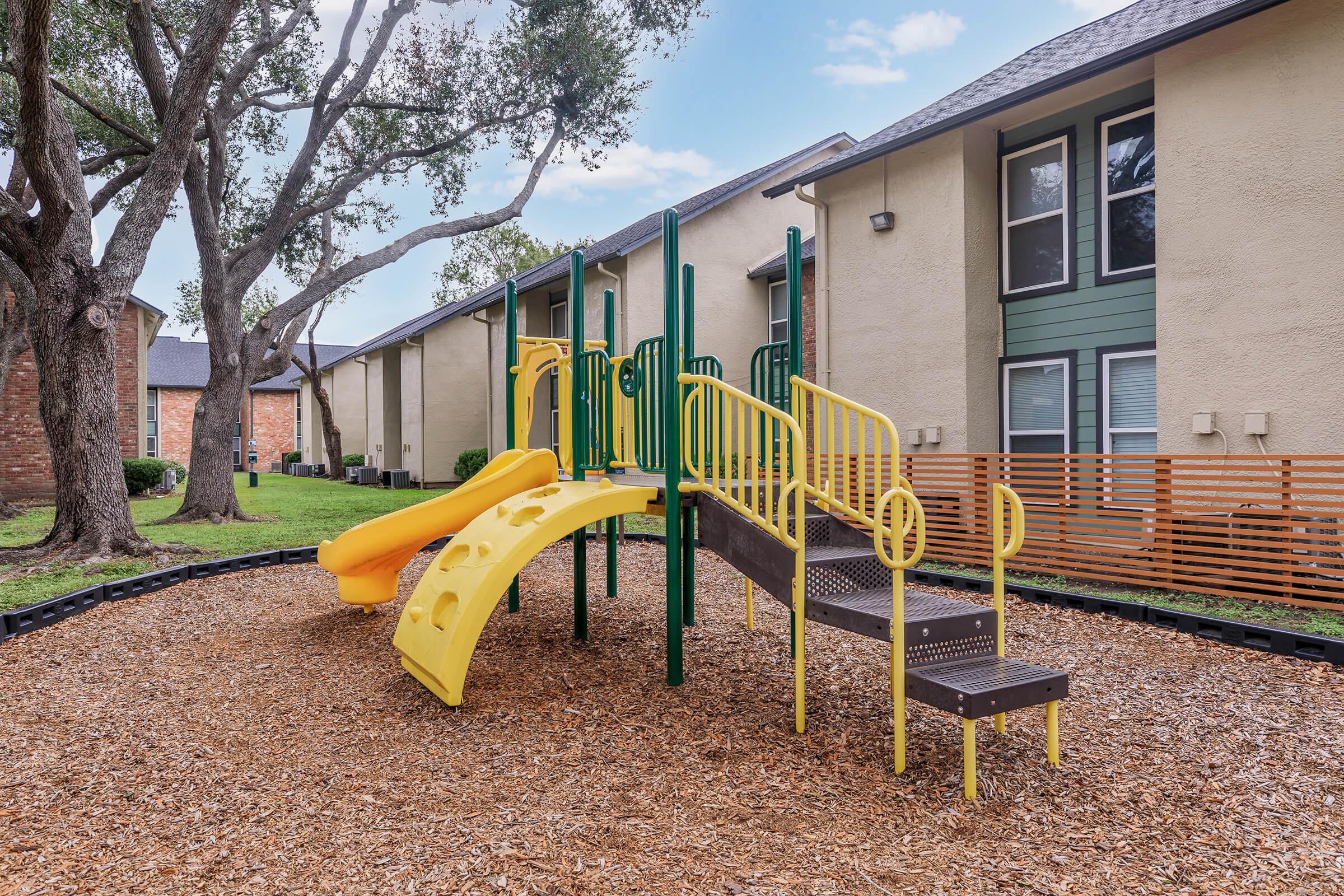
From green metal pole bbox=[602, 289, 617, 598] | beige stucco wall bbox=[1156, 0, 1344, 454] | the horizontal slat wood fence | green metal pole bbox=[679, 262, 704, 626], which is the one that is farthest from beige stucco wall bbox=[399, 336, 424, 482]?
beige stucco wall bbox=[1156, 0, 1344, 454]

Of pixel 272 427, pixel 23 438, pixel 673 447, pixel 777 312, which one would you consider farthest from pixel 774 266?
pixel 272 427

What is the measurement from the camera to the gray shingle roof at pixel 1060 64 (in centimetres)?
721

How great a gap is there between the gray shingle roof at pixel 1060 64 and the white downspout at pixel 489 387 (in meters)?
10.7

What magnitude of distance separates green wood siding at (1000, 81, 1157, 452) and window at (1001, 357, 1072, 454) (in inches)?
5.2

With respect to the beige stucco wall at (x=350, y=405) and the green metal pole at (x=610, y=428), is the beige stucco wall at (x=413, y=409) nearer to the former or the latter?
the beige stucco wall at (x=350, y=405)

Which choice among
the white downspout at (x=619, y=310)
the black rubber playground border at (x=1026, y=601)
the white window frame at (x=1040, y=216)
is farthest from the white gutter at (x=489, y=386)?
the white window frame at (x=1040, y=216)

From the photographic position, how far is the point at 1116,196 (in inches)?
336

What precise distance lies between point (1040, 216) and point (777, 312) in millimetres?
6305

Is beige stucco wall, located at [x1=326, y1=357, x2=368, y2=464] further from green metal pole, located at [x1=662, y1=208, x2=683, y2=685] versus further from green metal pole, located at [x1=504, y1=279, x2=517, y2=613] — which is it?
green metal pole, located at [x1=662, y1=208, x2=683, y2=685]

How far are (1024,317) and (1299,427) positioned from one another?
10.6 ft

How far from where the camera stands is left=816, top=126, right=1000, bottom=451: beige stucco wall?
942 cm

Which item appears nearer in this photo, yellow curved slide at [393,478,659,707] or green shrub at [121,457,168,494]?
yellow curved slide at [393,478,659,707]

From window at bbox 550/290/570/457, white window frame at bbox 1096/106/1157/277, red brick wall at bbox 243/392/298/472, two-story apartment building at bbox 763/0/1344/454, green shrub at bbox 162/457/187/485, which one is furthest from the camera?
red brick wall at bbox 243/392/298/472

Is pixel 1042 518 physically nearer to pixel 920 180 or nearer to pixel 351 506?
pixel 920 180
